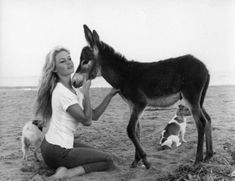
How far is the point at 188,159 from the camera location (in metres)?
2.89

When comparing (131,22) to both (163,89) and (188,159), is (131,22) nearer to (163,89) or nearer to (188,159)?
(163,89)

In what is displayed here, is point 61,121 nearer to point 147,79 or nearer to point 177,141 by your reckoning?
point 147,79

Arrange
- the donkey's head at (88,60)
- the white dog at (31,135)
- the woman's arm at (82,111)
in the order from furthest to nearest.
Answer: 1. the white dog at (31,135)
2. the donkey's head at (88,60)
3. the woman's arm at (82,111)

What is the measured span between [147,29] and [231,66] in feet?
2.87

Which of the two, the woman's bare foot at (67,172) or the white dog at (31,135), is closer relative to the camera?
the woman's bare foot at (67,172)

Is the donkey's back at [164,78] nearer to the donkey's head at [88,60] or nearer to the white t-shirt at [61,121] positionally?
the donkey's head at [88,60]

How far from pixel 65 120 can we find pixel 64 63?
0.47 m

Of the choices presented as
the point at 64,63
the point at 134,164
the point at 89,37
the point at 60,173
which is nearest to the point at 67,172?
the point at 60,173

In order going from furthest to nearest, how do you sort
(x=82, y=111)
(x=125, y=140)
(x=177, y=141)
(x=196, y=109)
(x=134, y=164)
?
(x=125, y=140) < (x=177, y=141) < (x=134, y=164) < (x=196, y=109) < (x=82, y=111)

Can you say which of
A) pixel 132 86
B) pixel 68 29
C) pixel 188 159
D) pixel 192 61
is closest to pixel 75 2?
pixel 68 29

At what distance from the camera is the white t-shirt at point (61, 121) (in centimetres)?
263

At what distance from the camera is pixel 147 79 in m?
2.82

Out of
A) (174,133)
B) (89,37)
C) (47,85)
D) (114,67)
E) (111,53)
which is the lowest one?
(174,133)

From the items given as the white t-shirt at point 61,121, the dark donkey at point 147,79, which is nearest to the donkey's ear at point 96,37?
the dark donkey at point 147,79
